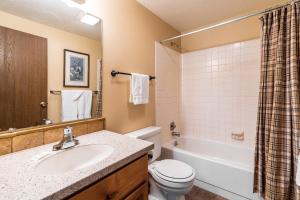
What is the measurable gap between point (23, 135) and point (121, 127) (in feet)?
2.71

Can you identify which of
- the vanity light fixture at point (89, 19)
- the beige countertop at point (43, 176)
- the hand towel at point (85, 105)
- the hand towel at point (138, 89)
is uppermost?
the vanity light fixture at point (89, 19)

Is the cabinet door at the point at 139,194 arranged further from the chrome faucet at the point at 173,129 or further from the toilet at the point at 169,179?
the chrome faucet at the point at 173,129

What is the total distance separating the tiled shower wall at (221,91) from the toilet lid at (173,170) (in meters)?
1.10

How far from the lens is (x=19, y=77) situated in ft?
3.06

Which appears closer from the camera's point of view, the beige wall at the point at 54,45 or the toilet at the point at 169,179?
the beige wall at the point at 54,45

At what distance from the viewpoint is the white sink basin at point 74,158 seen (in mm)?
825

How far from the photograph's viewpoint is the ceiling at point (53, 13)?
37.1 inches

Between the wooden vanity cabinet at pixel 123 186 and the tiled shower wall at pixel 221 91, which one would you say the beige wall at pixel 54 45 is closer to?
the wooden vanity cabinet at pixel 123 186

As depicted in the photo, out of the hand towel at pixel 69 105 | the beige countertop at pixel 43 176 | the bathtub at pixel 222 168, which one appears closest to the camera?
the beige countertop at pixel 43 176

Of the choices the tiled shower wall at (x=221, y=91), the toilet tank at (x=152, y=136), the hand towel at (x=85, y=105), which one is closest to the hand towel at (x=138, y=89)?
the toilet tank at (x=152, y=136)

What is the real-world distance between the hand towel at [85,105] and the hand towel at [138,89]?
0.44m

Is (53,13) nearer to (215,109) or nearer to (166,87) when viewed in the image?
(166,87)

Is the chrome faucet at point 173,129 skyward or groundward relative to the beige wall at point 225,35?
groundward

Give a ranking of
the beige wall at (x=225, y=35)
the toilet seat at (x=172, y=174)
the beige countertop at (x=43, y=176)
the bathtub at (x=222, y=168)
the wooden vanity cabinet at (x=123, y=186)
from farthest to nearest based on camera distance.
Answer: the beige wall at (x=225, y=35) < the bathtub at (x=222, y=168) < the toilet seat at (x=172, y=174) < the wooden vanity cabinet at (x=123, y=186) < the beige countertop at (x=43, y=176)
